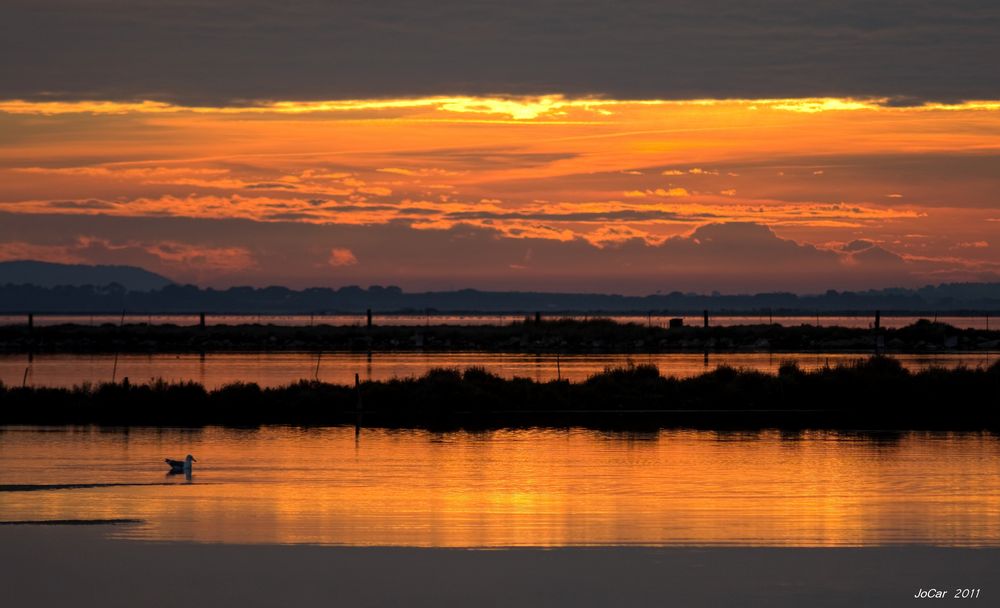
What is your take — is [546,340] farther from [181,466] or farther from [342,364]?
[181,466]

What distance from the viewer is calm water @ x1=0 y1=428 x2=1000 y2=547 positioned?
15398 mm

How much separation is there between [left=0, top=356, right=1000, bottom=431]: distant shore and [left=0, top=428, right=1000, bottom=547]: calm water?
→ 8.19 feet

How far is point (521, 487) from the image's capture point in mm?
19141

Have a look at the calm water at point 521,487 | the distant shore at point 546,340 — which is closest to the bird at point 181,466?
the calm water at point 521,487

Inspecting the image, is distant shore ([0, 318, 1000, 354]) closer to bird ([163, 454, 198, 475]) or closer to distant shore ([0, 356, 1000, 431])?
distant shore ([0, 356, 1000, 431])

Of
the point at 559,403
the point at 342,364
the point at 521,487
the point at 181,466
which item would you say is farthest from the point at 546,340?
the point at 521,487

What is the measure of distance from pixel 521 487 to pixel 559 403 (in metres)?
12.5

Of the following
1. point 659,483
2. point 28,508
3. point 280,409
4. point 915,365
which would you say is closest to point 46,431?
point 280,409

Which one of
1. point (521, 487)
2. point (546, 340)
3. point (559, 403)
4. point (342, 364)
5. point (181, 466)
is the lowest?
point (521, 487)

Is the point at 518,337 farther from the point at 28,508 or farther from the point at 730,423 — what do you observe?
the point at 28,508

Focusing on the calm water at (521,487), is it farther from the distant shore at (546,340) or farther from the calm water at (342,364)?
the distant shore at (546,340)

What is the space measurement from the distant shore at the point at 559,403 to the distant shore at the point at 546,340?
3228 centimetres

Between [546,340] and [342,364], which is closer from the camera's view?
[342,364]

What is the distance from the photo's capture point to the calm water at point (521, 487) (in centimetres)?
1540
